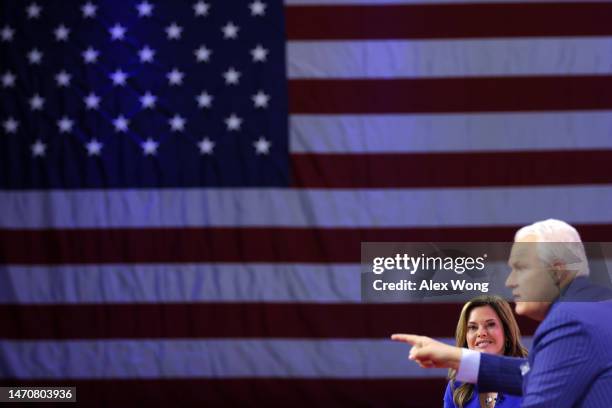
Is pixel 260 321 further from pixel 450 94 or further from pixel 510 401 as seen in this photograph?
pixel 510 401

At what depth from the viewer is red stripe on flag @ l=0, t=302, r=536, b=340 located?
3.89 metres

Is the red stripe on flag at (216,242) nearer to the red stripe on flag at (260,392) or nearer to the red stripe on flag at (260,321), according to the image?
the red stripe on flag at (260,321)

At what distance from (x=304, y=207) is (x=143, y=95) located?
3.36 ft

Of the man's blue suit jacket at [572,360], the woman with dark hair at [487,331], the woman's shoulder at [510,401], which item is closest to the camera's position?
the man's blue suit jacket at [572,360]

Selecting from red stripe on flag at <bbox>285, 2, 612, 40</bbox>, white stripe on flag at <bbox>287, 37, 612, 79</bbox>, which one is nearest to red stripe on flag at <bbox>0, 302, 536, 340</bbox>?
white stripe on flag at <bbox>287, 37, 612, 79</bbox>

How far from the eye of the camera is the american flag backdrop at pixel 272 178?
152 inches

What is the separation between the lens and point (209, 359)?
3.91 metres

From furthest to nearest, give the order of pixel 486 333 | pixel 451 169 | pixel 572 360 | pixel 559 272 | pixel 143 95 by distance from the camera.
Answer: pixel 143 95
pixel 451 169
pixel 486 333
pixel 559 272
pixel 572 360

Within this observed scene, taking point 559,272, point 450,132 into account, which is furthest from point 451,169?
point 559,272

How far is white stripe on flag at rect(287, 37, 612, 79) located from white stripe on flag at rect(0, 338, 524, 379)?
138cm

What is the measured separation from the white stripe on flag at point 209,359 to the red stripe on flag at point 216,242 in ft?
1.41

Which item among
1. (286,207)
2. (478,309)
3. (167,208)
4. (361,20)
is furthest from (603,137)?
(167,208)

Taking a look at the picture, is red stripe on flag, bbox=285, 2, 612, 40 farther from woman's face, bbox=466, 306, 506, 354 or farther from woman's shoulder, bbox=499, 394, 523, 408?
woman's shoulder, bbox=499, 394, 523, 408

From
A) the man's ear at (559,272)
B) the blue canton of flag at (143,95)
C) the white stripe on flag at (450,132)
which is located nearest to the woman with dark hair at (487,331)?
the man's ear at (559,272)
